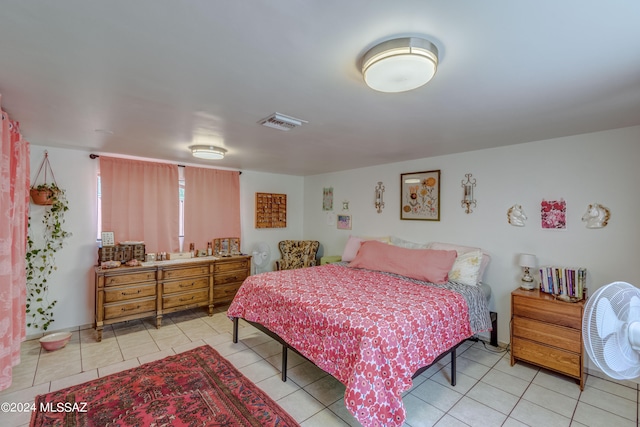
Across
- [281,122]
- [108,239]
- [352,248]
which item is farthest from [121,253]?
[352,248]

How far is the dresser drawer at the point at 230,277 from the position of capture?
4.20 metres

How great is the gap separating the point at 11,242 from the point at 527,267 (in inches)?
178

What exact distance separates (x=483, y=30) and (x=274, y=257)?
4763 mm

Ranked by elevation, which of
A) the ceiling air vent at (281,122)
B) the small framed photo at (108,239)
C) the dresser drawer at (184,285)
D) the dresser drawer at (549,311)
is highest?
the ceiling air vent at (281,122)

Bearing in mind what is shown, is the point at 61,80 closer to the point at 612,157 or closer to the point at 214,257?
the point at 214,257

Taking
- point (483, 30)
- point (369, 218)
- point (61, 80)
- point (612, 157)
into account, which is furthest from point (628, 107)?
point (61, 80)

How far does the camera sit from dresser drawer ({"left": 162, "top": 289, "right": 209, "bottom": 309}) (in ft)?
12.2

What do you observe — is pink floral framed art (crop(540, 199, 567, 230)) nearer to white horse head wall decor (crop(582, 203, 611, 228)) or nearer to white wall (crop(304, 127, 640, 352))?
white wall (crop(304, 127, 640, 352))

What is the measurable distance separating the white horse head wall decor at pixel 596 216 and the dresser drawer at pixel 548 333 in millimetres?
1013

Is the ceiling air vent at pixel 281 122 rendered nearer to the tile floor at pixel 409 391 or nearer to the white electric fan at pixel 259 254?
the tile floor at pixel 409 391

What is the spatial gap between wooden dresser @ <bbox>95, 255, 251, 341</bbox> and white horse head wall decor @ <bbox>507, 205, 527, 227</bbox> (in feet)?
11.8

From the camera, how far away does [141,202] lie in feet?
12.9

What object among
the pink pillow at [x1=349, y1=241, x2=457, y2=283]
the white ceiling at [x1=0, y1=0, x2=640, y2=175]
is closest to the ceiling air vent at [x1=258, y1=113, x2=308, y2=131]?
the white ceiling at [x1=0, y1=0, x2=640, y2=175]

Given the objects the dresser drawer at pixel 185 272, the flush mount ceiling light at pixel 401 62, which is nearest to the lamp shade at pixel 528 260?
the flush mount ceiling light at pixel 401 62
